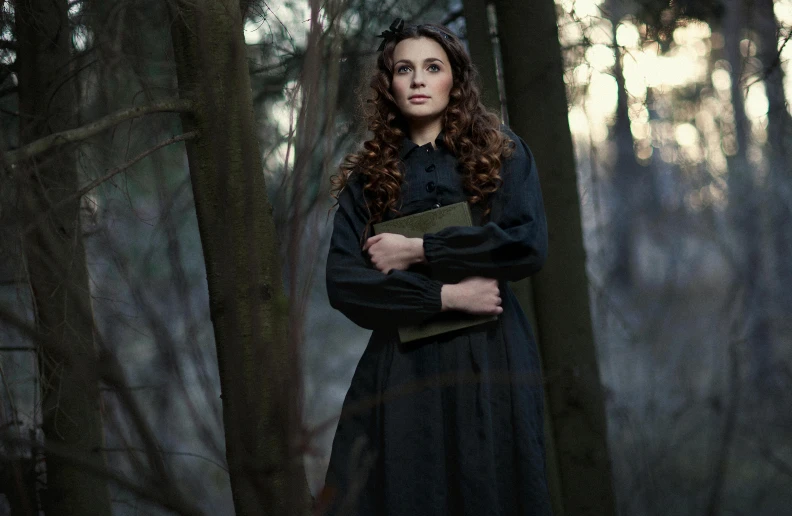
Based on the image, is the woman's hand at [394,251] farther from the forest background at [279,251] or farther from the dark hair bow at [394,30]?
the dark hair bow at [394,30]

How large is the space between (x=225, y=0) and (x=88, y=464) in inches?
43.5

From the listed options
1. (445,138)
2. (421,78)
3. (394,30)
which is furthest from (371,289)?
(394,30)

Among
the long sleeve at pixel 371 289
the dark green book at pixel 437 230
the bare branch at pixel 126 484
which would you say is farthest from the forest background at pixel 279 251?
the dark green book at pixel 437 230

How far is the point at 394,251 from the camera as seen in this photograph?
1.94 metres

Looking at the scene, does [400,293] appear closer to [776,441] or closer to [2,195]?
[2,195]

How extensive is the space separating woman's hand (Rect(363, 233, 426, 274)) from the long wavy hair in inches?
3.7

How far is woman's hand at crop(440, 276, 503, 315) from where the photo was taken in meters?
1.90

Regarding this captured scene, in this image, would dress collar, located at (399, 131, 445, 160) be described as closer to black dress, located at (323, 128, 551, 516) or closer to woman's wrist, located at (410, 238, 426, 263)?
black dress, located at (323, 128, 551, 516)

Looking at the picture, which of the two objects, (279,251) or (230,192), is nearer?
(279,251)

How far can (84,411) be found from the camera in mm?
3010

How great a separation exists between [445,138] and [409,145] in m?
0.09

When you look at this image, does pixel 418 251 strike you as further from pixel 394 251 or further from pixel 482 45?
pixel 482 45

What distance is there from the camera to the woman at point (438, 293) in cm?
191

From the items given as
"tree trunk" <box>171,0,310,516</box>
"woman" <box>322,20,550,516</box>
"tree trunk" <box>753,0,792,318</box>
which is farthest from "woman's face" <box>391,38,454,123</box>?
"tree trunk" <box>753,0,792,318</box>
